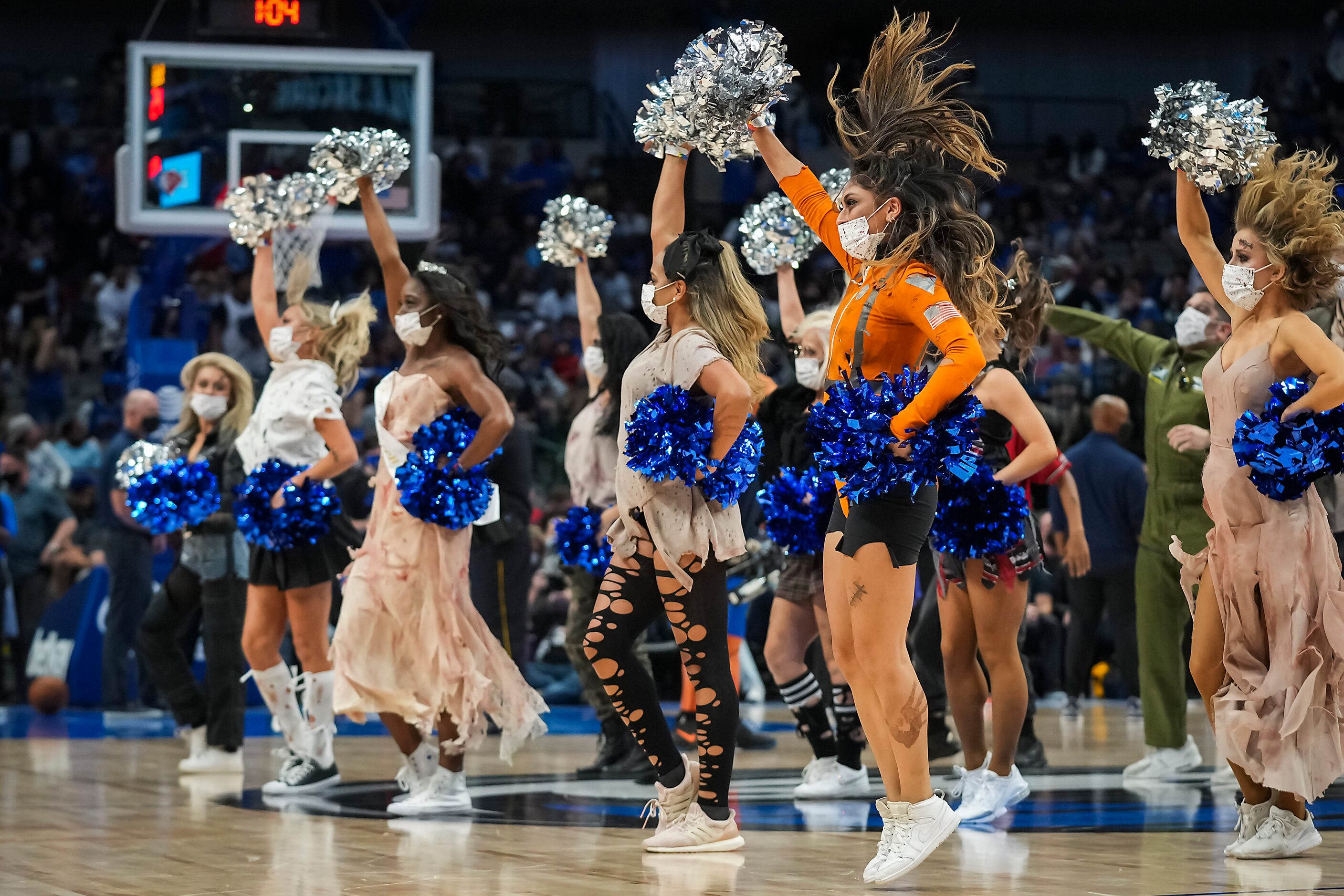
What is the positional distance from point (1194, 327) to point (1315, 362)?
1.85 m

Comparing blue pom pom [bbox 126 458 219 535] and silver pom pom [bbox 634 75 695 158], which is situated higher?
silver pom pom [bbox 634 75 695 158]

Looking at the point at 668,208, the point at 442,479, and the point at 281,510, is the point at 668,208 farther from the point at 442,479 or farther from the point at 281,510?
the point at 281,510

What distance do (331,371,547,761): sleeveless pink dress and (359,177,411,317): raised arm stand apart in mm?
347

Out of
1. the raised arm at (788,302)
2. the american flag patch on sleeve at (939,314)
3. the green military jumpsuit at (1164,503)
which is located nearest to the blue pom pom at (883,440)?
the american flag patch on sleeve at (939,314)

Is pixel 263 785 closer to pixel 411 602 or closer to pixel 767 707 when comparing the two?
pixel 411 602

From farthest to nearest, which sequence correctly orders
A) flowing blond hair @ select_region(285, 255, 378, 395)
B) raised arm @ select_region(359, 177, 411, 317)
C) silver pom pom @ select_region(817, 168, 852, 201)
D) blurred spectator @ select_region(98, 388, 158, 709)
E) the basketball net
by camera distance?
blurred spectator @ select_region(98, 388, 158, 709), the basketball net, flowing blond hair @ select_region(285, 255, 378, 395), silver pom pom @ select_region(817, 168, 852, 201), raised arm @ select_region(359, 177, 411, 317)

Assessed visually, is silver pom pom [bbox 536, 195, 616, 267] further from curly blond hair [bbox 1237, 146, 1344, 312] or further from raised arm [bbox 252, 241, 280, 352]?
curly blond hair [bbox 1237, 146, 1344, 312]

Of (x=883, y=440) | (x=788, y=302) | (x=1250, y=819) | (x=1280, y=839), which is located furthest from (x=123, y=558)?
(x=1280, y=839)

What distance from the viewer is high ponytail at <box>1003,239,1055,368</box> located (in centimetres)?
562

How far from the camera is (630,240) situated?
17.2 metres

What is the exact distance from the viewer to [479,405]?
5871 millimetres

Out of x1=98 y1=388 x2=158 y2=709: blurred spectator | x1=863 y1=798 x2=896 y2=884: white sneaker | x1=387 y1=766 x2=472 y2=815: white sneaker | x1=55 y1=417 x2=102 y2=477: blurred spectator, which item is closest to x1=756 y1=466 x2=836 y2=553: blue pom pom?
x1=387 y1=766 x2=472 y2=815: white sneaker

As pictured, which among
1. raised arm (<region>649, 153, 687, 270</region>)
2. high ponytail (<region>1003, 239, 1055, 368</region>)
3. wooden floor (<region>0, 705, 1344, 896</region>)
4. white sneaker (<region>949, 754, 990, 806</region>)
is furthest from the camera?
high ponytail (<region>1003, 239, 1055, 368</region>)

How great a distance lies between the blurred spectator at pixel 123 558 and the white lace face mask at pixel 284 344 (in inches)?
125
